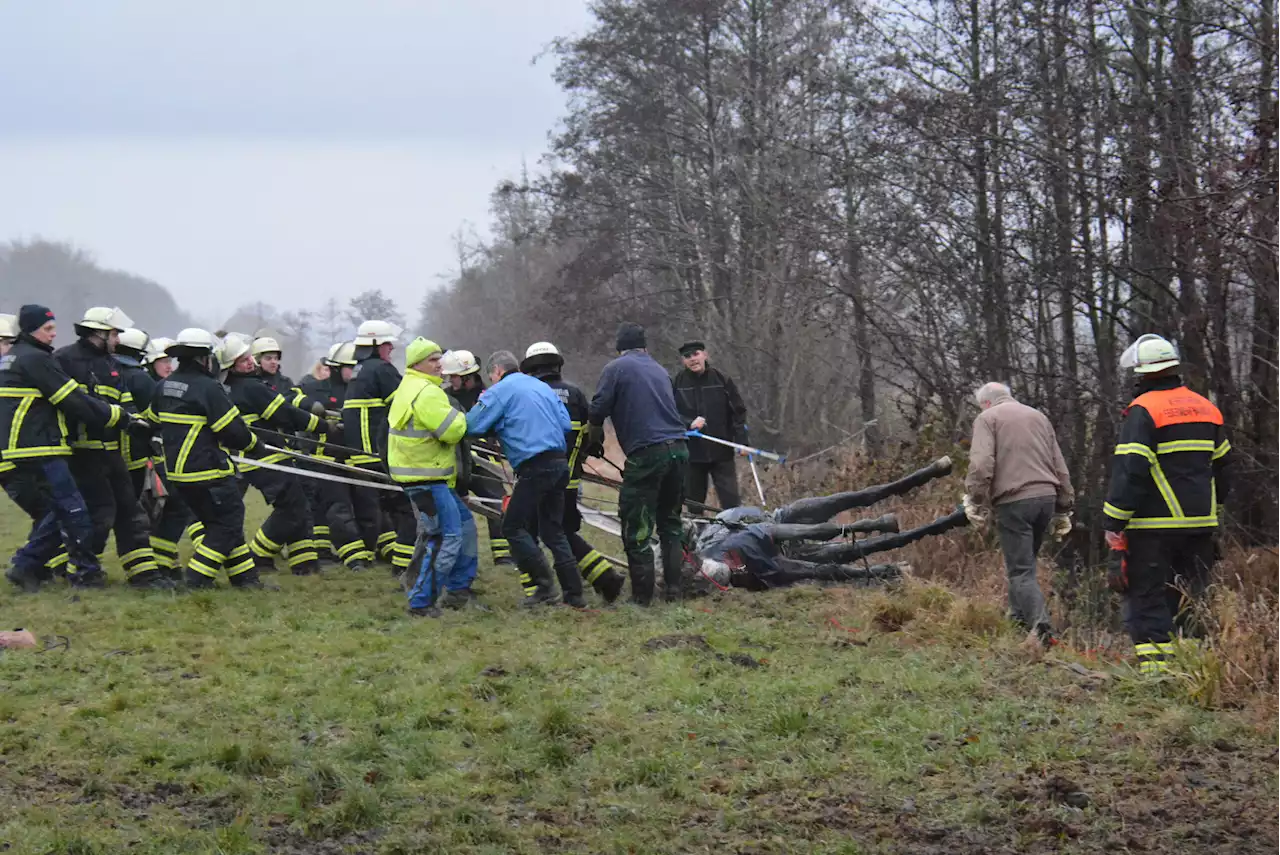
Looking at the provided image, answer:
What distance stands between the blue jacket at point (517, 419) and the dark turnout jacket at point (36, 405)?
2961mm

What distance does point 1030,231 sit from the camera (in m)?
12.2

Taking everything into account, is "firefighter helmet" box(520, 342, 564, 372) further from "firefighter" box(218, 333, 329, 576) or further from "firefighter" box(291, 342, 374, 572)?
"firefighter" box(218, 333, 329, 576)

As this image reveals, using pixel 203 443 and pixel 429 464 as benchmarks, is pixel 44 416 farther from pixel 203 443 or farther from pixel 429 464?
pixel 429 464

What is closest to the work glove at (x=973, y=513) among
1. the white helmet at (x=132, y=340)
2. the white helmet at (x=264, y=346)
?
the white helmet at (x=264, y=346)

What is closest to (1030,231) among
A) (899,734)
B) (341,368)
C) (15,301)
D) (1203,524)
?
(1203,524)

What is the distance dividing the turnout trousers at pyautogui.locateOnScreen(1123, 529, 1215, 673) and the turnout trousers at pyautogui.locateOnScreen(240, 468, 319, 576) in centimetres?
654

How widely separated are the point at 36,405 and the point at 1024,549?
714 centimetres

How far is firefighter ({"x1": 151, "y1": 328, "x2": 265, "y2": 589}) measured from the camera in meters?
9.27

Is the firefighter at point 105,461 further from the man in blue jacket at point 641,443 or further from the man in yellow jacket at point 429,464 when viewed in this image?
the man in blue jacket at point 641,443

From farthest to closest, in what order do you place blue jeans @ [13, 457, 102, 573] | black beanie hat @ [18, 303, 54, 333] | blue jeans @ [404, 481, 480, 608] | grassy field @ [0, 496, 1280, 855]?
1. blue jeans @ [13, 457, 102, 573]
2. black beanie hat @ [18, 303, 54, 333]
3. blue jeans @ [404, 481, 480, 608]
4. grassy field @ [0, 496, 1280, 855]

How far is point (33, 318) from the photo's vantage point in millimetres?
9258

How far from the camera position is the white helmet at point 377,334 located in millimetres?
10703

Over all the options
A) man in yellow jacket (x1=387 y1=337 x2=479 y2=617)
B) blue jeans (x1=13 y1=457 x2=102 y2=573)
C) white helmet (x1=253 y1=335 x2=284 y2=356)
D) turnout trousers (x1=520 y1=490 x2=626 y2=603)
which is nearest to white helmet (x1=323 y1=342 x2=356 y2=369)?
white helmet (x1=253 y1=335 x2=284 y2=356)

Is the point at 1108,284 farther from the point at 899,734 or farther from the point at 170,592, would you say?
the point at 170,592
